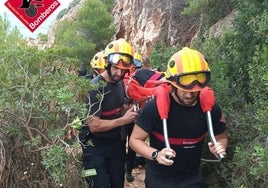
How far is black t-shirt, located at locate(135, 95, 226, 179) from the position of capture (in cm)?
341

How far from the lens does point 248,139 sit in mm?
4223

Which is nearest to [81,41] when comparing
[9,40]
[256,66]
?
[9,40]

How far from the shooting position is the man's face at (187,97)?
333cm

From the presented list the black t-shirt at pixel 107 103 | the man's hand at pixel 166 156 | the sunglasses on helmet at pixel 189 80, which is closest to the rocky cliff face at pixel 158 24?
the black t-shirt at pixel 107 103

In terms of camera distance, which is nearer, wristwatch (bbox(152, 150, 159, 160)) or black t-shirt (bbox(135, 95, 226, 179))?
wristwatch (bbox(152, 150, 159, 160))

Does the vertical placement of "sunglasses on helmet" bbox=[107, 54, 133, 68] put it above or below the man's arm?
above

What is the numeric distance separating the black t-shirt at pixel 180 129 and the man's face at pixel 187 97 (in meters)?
0.05

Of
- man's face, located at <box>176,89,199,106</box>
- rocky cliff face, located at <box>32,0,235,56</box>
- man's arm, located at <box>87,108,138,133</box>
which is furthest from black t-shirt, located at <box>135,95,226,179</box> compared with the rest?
rocky cliff face, located at <box>32,0,235,56</box>

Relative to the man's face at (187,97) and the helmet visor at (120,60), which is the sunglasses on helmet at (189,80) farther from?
the helmet visor at (120,60)

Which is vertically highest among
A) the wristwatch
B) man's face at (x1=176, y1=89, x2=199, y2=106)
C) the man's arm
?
the man's arm

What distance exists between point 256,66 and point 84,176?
2.09 metres

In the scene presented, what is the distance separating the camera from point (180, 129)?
3428 mm

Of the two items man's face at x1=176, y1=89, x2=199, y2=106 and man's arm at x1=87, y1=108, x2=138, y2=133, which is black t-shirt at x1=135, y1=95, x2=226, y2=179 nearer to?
man's face at x1=176, y1=89, x2=199, y2=106

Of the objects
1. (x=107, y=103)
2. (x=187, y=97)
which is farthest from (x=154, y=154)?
(x=107, y=103)
